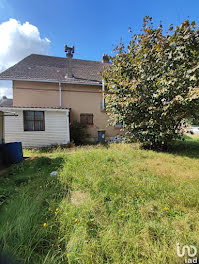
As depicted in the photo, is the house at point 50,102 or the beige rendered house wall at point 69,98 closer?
the house at point 50,102

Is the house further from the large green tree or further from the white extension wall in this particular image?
the large green tree

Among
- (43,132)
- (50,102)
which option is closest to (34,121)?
(43,132)

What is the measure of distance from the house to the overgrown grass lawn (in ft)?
17.4

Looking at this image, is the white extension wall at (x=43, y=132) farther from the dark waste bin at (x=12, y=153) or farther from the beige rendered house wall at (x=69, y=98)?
the dark waste bin at (x=12, y=153)

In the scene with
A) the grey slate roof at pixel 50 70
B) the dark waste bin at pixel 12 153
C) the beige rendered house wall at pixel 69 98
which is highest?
the grey slate roof at pixel 50 70

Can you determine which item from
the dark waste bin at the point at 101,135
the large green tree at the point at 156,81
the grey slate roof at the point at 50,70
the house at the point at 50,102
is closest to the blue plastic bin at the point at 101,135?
the dark waste bin at the point at 101,135

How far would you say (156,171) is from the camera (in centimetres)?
348

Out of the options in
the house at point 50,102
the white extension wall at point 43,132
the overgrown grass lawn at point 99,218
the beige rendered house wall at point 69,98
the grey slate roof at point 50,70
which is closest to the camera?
the overgrown grass lawn at point 99,218

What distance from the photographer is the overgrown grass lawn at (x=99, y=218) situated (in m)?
1.33

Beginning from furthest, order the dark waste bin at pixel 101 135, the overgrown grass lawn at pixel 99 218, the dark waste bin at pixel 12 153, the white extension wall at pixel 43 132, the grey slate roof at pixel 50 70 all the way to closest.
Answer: the dark waste bin at pixel 101 135
the grey slate roof at pixel 50 70
the white extension wall at pixel 43 132
the dark waste bin at pixel 12 153
the overgrown grass lawn at pixel 99 218

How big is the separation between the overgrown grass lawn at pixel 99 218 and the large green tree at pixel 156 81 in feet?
8.98

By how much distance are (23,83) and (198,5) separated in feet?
34.7

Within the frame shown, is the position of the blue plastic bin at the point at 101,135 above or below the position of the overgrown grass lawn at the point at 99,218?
above

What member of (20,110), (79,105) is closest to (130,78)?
(79,105)
